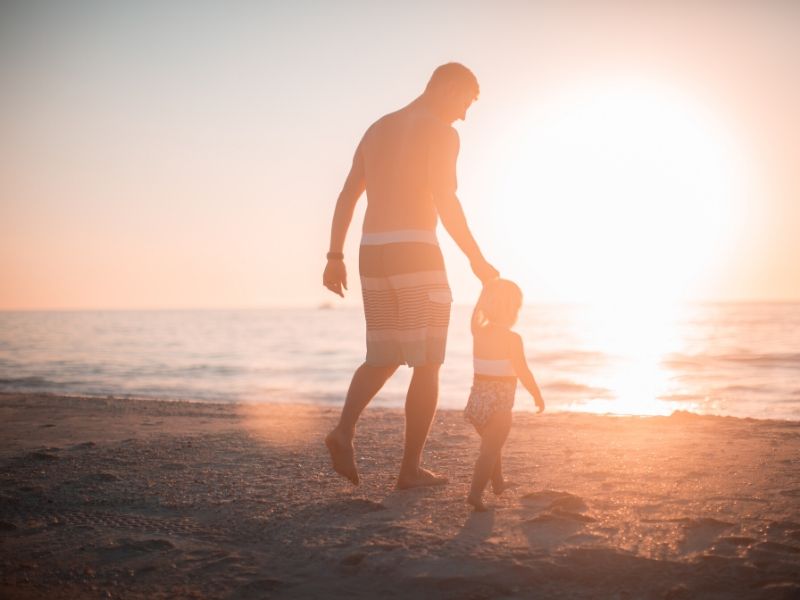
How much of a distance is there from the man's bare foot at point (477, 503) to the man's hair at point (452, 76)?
222cm

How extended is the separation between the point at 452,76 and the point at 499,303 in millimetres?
1321

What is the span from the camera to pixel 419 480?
145 inches

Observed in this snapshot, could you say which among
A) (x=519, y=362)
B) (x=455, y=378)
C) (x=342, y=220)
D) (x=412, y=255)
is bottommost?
(x=455, y=378)

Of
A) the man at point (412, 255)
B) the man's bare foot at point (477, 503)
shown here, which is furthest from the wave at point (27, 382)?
the man's bare foot at point (477, 503)

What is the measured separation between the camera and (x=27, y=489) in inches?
142

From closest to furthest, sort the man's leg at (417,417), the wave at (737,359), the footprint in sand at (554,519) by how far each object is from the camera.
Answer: the footprint in sand at (554,519)
the man's leg at (417,417)
the wave at (737,359)

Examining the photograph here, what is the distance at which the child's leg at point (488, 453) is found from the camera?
10.4 feet

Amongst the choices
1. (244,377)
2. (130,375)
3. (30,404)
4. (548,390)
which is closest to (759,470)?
(30,404)

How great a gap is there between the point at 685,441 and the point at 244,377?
13607 millimetres

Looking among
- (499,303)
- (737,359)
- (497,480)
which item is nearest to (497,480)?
(497,480)

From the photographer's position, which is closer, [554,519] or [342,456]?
[554,519]

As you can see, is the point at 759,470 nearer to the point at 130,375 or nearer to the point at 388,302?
the point at 388,302

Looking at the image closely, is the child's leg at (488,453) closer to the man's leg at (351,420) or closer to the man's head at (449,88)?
the man's leg at (351,420)

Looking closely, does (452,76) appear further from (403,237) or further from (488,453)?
(488,453)
